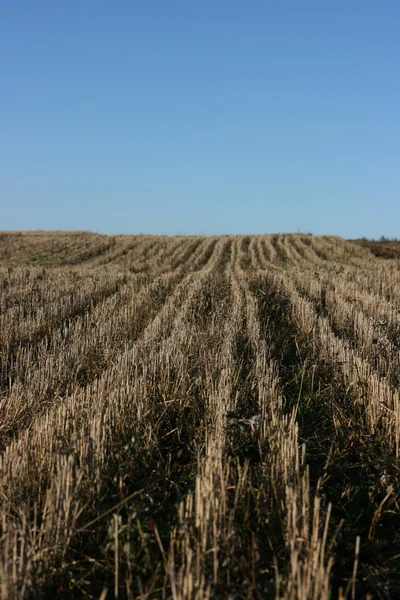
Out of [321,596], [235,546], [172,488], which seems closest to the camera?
[321,596]

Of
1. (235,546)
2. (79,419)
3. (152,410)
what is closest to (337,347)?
(152,410)

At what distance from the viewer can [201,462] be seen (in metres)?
3.78

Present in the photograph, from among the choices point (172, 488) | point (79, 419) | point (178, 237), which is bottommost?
point (172, 488)

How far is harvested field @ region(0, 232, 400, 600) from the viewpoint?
2742 millimetres

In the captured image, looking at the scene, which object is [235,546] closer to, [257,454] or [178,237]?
[257,454]

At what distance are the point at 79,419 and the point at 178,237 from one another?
31.4 meters

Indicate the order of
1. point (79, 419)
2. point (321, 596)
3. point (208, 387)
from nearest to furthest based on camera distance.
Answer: point (321, 596), point (79, 419), point (208, 387)

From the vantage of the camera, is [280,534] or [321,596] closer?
[321,596]

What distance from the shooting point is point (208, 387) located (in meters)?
5.14

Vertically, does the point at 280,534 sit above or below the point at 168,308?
below

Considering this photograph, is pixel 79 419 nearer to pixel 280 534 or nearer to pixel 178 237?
pixel 280 534

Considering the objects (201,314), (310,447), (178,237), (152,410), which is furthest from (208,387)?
(178,237)

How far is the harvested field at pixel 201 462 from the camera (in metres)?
2.74

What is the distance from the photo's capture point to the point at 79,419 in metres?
4.45
